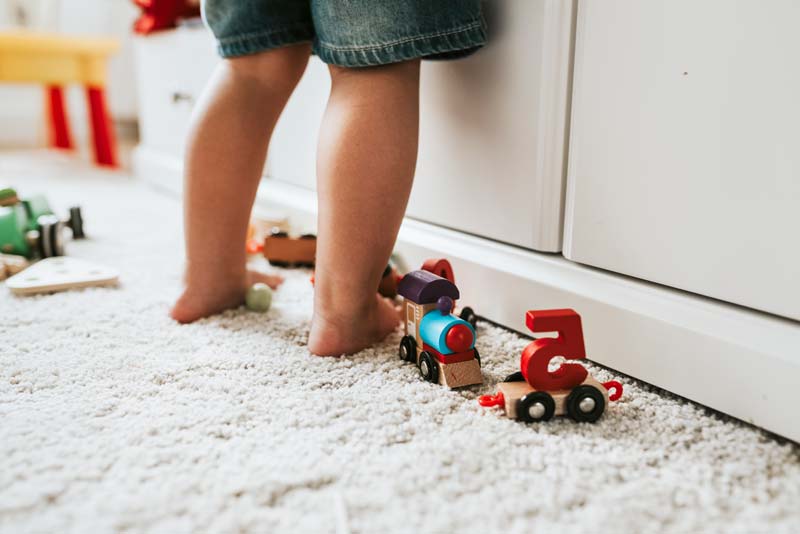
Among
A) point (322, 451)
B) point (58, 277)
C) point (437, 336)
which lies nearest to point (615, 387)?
point (437, 336)

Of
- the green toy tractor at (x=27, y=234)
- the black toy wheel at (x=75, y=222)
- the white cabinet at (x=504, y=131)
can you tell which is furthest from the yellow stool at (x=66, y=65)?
the white cabinet at (x=504, y=131)

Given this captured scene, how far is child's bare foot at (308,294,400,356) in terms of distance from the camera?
2.26 feet

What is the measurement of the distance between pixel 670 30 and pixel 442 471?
0.42 meters

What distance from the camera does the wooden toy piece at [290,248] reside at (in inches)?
41.3

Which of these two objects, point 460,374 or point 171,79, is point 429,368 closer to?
point 460,374

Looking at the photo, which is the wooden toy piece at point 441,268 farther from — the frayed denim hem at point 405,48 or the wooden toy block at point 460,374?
the frayed denim hem at point 405,48

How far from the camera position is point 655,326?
0.61 meters

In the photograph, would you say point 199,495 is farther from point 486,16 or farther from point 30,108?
point 30,108

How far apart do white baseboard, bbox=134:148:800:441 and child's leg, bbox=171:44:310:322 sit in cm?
26

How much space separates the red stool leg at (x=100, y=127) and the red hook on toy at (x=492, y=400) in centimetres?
204

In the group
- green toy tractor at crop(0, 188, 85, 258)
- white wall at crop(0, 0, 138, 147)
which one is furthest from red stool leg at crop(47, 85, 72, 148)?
green toy tractor at crop(0, 188, 85, 258)

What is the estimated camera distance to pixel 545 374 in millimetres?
562

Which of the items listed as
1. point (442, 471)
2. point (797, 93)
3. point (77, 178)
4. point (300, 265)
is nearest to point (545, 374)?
point (442, 471)

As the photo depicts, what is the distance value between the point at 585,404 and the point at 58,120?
269cm
